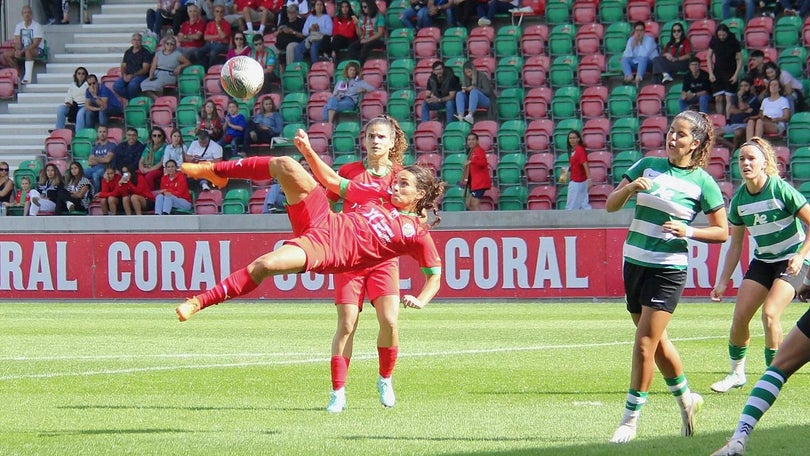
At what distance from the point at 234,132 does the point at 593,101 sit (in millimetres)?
7121

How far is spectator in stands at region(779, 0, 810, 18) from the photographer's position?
25031 millimetres

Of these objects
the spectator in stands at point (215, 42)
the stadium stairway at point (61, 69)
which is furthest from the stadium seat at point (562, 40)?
the stadium stairway at point (61, 69)

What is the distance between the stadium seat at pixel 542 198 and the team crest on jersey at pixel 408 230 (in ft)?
50.5

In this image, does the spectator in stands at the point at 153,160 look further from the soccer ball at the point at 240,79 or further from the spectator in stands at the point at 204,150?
the soccer ball at the point at 240,79

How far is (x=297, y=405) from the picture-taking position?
9.76 metres

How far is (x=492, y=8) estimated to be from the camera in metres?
27.4

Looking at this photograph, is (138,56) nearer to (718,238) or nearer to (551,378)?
(551,378)

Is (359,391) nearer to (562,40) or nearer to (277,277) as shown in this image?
(277,277)

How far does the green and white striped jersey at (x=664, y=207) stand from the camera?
7785 millimetres

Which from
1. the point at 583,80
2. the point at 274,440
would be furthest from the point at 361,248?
the point at 583,80

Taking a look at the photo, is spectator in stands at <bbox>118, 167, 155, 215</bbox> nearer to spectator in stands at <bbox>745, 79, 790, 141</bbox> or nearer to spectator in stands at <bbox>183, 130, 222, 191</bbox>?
spectator in stands at <bbox>183, 130, 222, 191</bbox>

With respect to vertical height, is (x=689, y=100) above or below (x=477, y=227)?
→ above

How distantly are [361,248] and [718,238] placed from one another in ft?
7.52

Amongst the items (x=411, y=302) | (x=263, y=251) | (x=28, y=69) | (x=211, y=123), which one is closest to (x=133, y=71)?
(x=211, y=123)
